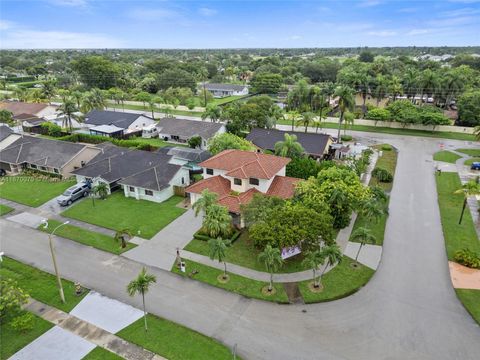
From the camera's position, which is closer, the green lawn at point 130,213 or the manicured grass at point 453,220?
the manicured grass at point 453,220

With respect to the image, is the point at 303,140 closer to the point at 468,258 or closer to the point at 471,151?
the point at 471,151

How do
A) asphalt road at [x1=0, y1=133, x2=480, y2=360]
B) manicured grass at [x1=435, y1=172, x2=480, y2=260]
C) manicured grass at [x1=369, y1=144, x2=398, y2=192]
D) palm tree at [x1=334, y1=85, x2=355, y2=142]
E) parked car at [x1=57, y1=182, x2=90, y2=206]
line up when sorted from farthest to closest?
palm tree at [x1=334, y1=85, x2=355, y2=142], manicured grass at [x1=369, y1=144, x2=398, y2=192], parked car at [x1=57, y1=182, x2=90, y2=206], manicured grass at [x1=435, y1=172, x2=480, y2=260], asphalt road at [x1=0, y1=133, x2=480, y2=360]

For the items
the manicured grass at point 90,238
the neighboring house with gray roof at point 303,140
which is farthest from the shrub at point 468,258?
the manicured grass at point 90,238

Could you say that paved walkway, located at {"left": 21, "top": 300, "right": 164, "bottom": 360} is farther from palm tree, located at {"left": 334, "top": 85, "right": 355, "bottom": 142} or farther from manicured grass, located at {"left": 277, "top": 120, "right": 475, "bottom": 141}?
manicured grass, located at {"left": 277, "top": 120, "right": 475, "bottom": 141}

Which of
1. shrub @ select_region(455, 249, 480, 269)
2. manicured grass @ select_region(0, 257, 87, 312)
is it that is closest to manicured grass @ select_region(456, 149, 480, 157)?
shrub @ select_region(455, 249, 480, 269)

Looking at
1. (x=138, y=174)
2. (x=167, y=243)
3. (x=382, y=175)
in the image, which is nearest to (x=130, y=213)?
(x=138, y=174)

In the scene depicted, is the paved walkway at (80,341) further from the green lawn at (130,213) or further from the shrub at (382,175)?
the shrub at (382,175)

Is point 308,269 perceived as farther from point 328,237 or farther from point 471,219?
point 471,219
